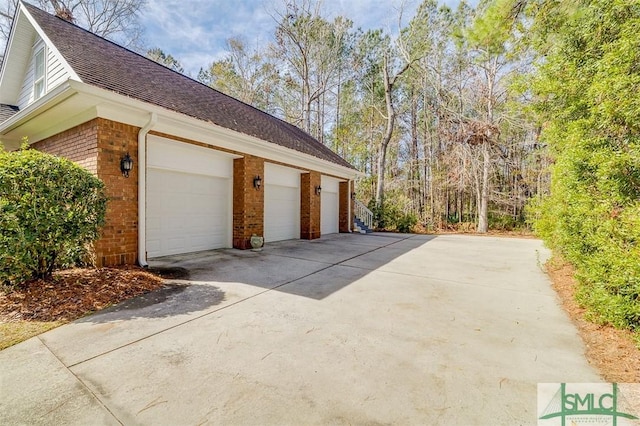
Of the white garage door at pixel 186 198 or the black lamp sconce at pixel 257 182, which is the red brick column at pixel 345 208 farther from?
the white garage door at pixel 186 198

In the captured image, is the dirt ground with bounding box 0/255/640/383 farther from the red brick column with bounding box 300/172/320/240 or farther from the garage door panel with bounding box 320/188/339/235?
the garage door panel with bounding box 320/188/339/235

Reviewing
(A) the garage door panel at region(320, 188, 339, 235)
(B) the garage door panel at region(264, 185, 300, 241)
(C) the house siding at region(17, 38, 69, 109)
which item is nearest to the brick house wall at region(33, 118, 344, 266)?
(C) the house siding at region(17, 38, 69, 109)

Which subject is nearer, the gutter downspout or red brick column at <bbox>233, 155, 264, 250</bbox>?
the gutter downspout

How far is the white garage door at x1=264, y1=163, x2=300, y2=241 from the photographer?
9.05 meters

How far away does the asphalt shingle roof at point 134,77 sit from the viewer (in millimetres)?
5500

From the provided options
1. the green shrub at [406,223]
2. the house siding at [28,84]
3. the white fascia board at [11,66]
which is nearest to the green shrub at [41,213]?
the house siding at [28,84]

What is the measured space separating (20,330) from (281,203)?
722 cm

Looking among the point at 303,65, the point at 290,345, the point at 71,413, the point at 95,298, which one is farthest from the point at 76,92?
the point at 303,65

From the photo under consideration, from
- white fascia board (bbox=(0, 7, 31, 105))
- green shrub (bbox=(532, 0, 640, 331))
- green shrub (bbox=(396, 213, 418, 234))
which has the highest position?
white fascia board (bbox=(0, 7, 31, 105))

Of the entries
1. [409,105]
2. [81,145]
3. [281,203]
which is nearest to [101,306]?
[81,145]

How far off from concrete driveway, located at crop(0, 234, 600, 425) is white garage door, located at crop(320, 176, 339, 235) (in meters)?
7.75

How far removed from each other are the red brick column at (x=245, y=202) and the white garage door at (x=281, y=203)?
0.86 metres

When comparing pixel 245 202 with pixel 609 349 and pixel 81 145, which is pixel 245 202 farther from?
pixel 609 349

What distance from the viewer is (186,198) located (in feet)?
Answer: 22.6
